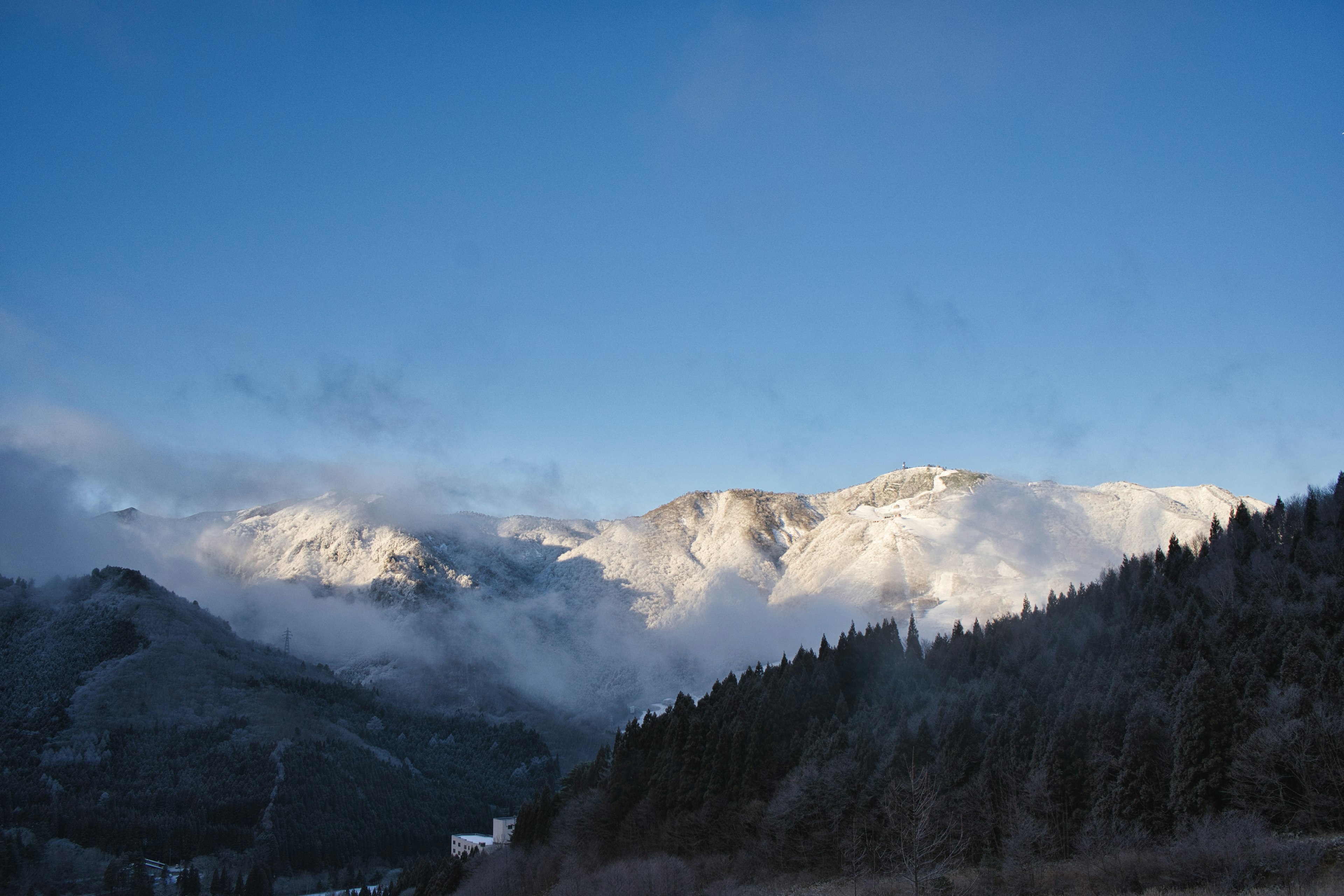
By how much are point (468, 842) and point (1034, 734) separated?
115 m

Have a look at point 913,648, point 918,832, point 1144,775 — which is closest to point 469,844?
point 913,648

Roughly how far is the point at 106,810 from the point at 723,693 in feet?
420

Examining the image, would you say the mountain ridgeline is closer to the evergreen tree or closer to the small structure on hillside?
the evergreen tree

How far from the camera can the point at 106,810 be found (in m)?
163

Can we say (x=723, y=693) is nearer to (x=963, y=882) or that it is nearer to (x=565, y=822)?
(x=565, y=822)

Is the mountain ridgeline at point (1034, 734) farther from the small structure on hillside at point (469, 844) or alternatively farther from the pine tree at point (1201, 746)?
the small structure on hillside at point (469, 844)

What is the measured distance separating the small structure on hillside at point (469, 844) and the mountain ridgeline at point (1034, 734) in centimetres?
2675

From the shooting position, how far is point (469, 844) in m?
152

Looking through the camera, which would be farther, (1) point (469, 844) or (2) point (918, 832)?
(1) point (469, 844)

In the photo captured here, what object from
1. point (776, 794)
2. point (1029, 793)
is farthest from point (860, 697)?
point (1029, 793)

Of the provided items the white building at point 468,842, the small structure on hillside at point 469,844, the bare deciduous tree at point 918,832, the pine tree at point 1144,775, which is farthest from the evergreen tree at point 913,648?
the white building at point 468,842

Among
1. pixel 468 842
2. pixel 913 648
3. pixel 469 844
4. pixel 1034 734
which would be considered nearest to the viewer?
pixel 1034 734

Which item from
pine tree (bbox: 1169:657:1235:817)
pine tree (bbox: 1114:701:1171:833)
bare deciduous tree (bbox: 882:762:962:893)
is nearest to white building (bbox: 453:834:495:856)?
bare deciduous tree (bbox: 882:762:962:893)

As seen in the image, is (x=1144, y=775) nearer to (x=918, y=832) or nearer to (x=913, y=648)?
(x=918, y=832)
